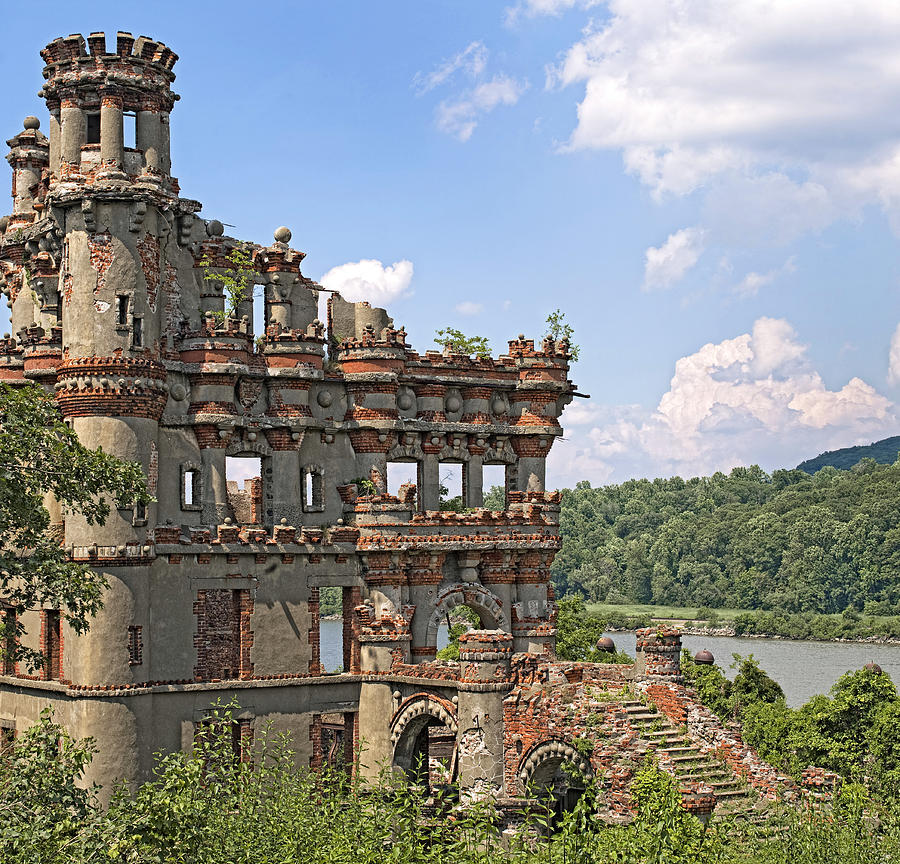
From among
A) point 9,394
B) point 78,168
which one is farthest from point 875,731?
point 9,394

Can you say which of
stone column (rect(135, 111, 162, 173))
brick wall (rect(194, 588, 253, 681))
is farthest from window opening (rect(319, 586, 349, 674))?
stone column (rect(135, 111, 162, 173))

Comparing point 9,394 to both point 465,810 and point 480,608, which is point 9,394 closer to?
point 465,810

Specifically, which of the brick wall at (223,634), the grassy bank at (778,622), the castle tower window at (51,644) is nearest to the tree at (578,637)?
the brick wall at (223,634)

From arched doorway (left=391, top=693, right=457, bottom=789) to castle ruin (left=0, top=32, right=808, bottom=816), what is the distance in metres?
0.09

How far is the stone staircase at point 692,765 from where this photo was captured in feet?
105

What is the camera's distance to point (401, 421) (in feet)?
142

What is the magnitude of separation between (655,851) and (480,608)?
1997 centimetres

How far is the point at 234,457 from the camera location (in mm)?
41250

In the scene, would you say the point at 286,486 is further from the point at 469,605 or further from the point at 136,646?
the point at 469,605

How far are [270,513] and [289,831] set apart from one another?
17.1 m

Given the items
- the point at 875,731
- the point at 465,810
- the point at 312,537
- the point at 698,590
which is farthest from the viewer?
the point at 698,590

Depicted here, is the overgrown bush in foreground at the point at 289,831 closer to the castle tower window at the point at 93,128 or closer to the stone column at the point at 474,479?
the stone column at the point at 474,479

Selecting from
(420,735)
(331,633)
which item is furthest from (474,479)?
(331,633)

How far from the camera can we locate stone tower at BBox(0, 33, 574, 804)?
3759 cm
